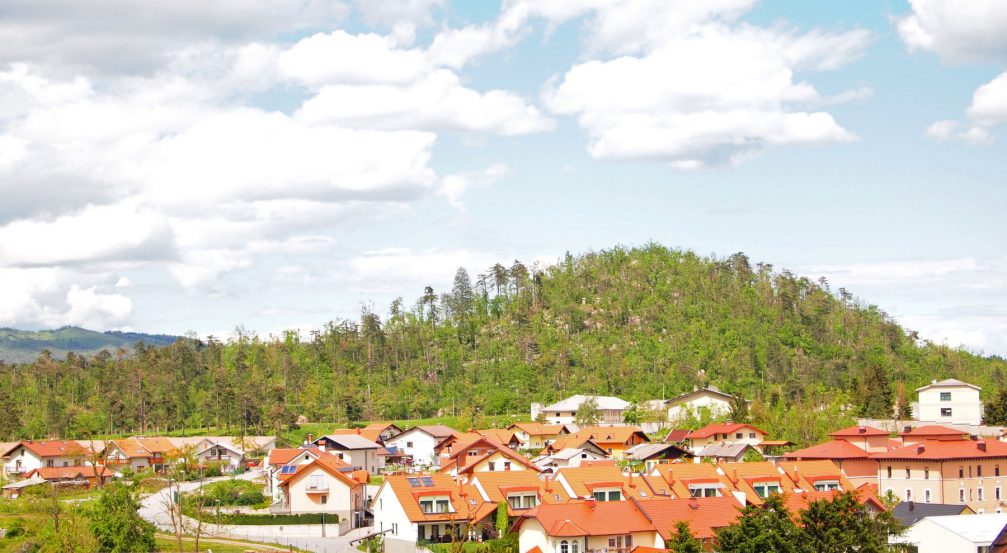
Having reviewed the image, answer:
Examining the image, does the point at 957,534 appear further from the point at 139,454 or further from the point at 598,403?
the point at 139,454

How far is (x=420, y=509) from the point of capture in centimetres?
4897

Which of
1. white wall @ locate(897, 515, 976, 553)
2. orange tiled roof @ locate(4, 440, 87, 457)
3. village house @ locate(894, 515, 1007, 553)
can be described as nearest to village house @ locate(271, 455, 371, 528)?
orange tiled roof @ locate(4, 440, 87, 457)

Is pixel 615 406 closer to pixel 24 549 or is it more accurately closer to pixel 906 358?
pixel 906 358

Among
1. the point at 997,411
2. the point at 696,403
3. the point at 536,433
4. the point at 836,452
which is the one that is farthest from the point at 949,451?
the point at 696,403

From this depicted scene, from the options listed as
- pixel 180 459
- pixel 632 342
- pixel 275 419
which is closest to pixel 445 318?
pixel 632 342

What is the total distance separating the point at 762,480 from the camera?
52.2 m

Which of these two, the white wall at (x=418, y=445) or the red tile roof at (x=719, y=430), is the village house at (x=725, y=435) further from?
the white wall at (x=418, y=445)

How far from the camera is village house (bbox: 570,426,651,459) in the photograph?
252 ft

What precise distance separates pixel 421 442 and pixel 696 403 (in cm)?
2455

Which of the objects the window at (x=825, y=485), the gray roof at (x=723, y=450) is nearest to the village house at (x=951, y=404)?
the gray roof at (x=723, y=450)

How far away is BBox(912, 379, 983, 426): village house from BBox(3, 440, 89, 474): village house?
61.1 meters

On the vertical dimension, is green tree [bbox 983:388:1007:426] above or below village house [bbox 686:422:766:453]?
above

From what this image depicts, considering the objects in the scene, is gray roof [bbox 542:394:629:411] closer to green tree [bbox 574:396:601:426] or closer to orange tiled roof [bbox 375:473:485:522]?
green tree [bbox 574:396:601:426]

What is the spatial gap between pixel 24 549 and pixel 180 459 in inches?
1208
